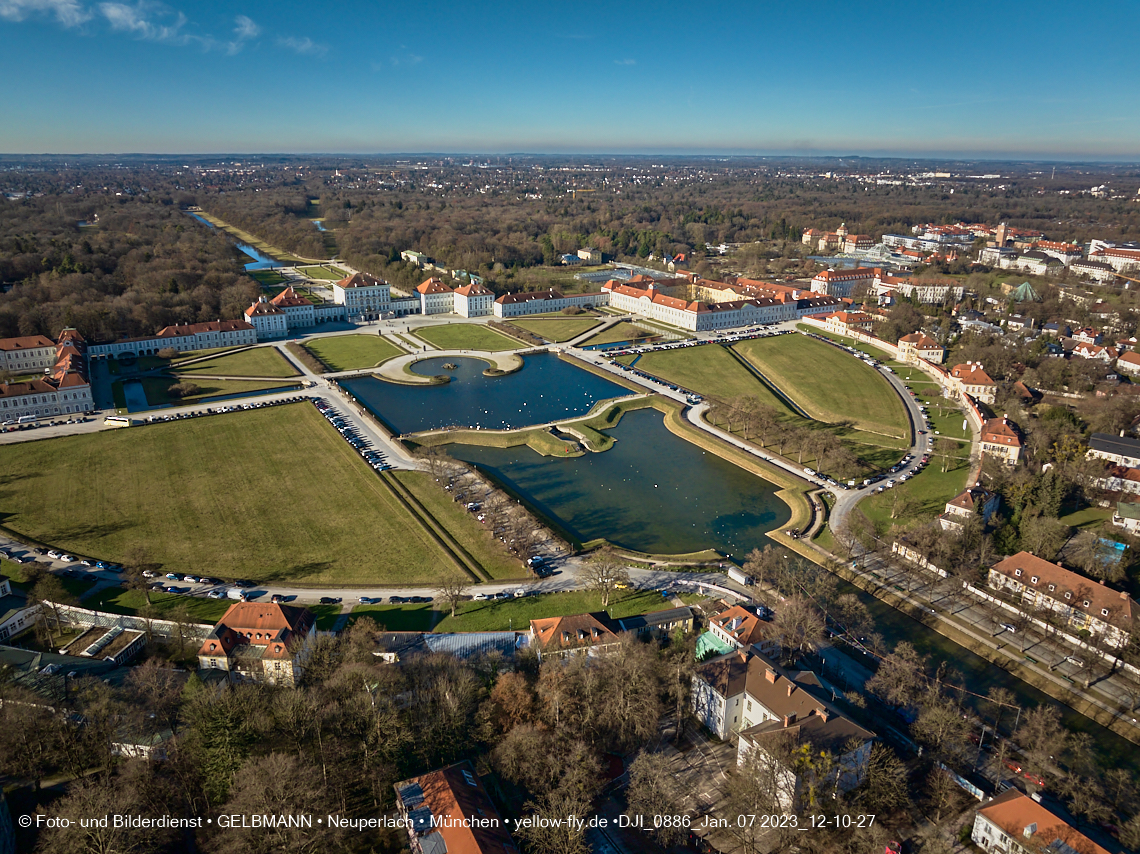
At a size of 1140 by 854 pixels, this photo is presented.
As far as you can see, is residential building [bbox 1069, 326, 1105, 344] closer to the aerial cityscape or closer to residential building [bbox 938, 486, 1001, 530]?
the aerial cityscape

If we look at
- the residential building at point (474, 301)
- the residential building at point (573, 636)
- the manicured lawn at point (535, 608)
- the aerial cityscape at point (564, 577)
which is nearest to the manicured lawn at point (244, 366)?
the aerial cityscape at point (564, 577)

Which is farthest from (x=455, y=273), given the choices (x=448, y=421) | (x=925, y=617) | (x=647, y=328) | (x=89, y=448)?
(x=925, y=617)

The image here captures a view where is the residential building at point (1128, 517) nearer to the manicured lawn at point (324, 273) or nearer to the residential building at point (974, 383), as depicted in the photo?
the residential building at point (974, 383)

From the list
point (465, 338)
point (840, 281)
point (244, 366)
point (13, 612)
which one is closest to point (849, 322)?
point (840, 281)

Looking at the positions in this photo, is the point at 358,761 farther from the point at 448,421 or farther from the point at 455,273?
the point at 455,273

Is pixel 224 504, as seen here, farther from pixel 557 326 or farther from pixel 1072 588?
pixel 557 326

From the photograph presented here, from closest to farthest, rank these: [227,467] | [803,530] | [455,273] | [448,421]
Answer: [803,530]
[227,467]
[448,421]
[455,273]
